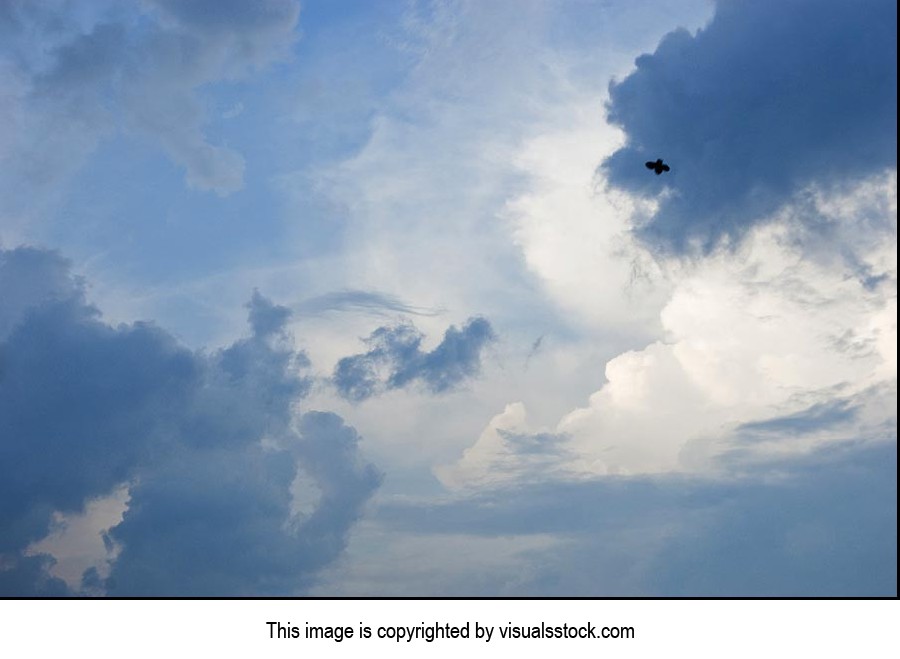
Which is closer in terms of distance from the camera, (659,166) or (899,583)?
(899,583)
